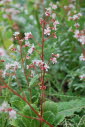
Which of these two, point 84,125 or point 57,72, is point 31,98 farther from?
point 57,72

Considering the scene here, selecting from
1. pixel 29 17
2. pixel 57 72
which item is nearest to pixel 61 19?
pixel 57 72

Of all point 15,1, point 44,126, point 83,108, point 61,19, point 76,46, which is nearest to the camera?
point 44,126

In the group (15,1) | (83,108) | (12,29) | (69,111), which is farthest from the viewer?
(15,1)

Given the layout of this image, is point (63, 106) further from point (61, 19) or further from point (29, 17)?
point (29, 17)

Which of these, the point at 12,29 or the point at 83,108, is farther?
the point at 12,29

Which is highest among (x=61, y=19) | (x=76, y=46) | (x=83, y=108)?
(x=61, y=19)

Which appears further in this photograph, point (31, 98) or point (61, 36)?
point (61, 36)

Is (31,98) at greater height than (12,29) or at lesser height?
lesser

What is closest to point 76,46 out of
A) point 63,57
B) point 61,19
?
point 63,57

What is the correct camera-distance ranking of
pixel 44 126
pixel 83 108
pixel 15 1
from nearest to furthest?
pixel 44 126, pixel 83 108, pixel 15 1
